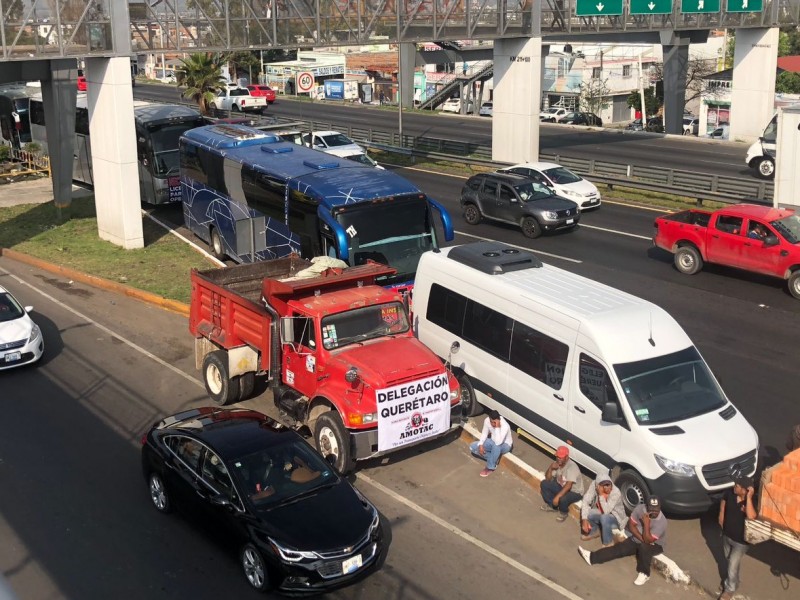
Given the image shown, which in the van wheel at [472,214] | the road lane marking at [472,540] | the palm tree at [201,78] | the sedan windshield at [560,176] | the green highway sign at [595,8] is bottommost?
→ the road lane marking at [472,540]

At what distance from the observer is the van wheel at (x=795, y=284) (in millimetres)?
20578

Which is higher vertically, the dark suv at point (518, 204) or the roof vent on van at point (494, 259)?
the roof vent on van at point (494, 259)

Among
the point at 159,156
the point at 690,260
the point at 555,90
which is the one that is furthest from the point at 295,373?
the point at 555,90

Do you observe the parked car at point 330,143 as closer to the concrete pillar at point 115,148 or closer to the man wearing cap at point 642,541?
the concrete pillar at point 115,148

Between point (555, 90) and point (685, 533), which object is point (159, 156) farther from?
point (555, 90)

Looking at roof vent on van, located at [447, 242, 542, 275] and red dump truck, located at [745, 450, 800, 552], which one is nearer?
red dump truck, located at [745, 450, 800, 552]

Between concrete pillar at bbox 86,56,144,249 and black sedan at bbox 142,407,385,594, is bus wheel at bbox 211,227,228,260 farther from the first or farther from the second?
black sedan at bbox 142,407,385,594

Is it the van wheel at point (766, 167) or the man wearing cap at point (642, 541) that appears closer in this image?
the man wearing cap at point (642, 541)

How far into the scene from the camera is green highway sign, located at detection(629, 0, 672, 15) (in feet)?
132

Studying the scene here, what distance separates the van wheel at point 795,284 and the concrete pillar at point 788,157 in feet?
12.7

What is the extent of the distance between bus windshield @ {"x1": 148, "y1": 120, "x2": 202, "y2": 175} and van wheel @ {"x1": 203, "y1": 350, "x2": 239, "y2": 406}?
Answer: 54.4 ft

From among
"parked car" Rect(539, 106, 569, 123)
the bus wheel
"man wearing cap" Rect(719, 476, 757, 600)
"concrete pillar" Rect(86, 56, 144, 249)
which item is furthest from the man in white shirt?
"parked car" Rect(539, 106, 569, 123)

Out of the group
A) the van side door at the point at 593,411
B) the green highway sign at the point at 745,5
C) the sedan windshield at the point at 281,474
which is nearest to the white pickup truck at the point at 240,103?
the green highway sign at the point at 745,5

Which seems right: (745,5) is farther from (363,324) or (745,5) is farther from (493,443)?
(493,443)
